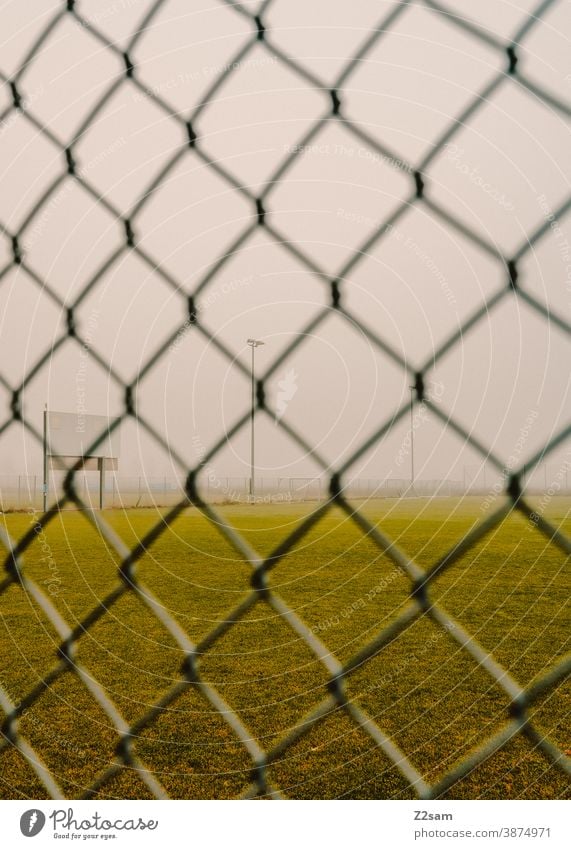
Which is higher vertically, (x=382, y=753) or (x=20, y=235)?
(x=20, y=235)

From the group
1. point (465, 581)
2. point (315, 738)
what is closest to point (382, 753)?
point (315, 738)

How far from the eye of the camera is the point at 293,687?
2818mm

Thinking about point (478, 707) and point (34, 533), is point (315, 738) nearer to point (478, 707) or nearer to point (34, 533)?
point (478, 707)

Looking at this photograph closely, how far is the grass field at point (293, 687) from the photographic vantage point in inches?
71.6

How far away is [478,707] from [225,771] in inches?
43.9

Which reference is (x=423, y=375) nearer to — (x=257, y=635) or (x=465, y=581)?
(x=257, y=635)

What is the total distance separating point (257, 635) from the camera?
3.74 m

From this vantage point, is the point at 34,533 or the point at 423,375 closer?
the point at 423,375

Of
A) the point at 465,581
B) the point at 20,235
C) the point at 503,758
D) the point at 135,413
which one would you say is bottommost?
the point at 503,758

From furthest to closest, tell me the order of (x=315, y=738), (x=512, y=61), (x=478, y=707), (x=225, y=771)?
(x=478, y=707) < (x=315, y=738) < (x=225, y=771) < (x=512, y=61)

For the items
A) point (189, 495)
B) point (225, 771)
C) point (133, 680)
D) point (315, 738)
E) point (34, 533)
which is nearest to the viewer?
point (189, 495)

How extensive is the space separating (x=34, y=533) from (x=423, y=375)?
52 centimetres

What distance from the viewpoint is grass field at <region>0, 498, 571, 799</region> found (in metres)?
1.82

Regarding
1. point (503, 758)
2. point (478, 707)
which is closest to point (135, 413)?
point (503, 758)
